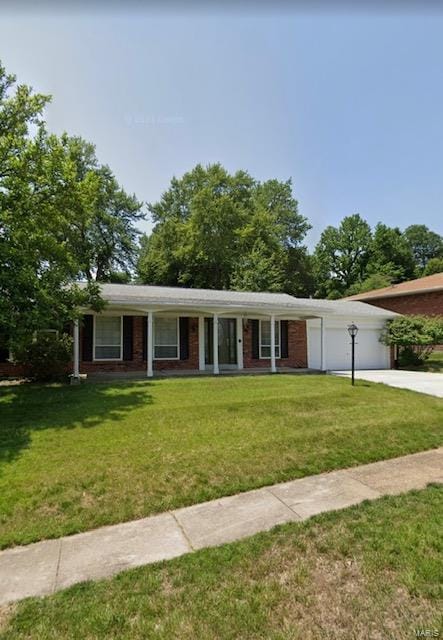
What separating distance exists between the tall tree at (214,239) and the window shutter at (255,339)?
12.3 meters

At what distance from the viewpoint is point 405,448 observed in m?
5.84

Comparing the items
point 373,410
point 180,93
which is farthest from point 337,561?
point 180,93

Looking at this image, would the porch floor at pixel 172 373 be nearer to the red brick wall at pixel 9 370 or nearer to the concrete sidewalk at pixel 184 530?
the red brick wall at pixel 9 370

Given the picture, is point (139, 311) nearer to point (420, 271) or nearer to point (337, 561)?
point (337, 561)

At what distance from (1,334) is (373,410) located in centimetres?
799

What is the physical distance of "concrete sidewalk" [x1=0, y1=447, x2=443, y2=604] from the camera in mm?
2877

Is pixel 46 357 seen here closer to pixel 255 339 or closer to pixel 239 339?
pixel 239 339

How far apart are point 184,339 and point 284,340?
438cm

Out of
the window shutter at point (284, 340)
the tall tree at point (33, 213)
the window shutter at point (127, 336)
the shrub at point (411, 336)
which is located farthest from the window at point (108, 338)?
the shrub at point (411, 336)

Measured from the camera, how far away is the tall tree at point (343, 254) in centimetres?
4452

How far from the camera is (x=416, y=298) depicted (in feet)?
73.6

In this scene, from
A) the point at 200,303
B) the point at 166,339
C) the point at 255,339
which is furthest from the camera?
the point at 255,339

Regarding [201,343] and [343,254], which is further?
[343,254]

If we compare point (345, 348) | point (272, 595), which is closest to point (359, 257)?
point (345, 348)
